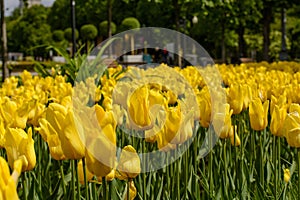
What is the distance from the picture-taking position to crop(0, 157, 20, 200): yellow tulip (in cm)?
119

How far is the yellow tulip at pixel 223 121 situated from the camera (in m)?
2.56

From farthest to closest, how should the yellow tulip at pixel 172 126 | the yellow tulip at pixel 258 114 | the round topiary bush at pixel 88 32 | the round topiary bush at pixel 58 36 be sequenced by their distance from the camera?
the round topiary bush at pixel 58 36 < the round topiary bush at pixel 88 32 < the yellow tulip at pixel 258 114 < the yellow tulip at pixel 172 126

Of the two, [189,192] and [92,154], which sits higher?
[92,154]

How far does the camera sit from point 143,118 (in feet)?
7.38

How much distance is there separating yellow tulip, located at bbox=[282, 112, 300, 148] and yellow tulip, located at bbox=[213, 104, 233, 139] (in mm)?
307

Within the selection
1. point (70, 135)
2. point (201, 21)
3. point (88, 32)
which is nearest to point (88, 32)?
point (88, 32)

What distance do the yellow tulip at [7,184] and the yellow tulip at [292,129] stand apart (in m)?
1.29

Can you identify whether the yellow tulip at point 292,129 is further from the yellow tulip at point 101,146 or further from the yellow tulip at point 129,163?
the yellow tulip at point 101,146

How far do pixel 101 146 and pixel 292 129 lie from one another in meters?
0.91

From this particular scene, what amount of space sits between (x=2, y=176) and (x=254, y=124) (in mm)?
1609

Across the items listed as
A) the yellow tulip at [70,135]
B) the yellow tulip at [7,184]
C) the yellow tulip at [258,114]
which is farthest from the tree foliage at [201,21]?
the yellow tulip at [7,184]

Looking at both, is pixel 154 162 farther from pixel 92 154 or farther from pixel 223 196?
pixel 92 154

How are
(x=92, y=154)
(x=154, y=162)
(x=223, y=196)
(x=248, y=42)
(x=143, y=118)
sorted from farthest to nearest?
(x=248, y=42)
(x=154, y=162)
(x=223, y=196)
(x=143, y=118)
(x=92, y=154)

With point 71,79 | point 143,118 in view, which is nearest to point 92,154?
point 143,118
